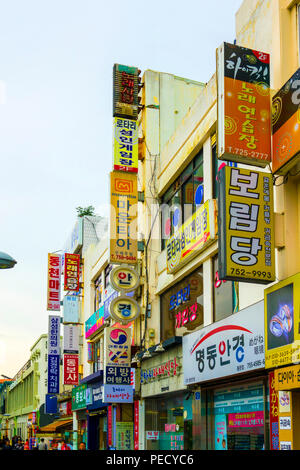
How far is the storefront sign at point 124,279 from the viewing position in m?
24.0

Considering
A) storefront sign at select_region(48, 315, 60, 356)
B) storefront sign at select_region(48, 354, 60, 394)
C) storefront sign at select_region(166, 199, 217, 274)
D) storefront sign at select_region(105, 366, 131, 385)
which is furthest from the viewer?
storefront sign at select_region(48, 315, 60, 356)

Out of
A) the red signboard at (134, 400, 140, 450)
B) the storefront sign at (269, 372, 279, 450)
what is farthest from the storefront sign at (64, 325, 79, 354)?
the storefront sign at (269, 372, 279, 450)

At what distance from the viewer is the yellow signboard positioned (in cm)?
1185

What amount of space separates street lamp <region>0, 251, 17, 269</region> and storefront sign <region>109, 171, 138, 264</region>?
9.45 m

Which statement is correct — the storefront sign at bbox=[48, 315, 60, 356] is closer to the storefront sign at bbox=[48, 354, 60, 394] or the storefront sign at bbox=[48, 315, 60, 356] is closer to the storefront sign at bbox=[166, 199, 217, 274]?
the storefront sign at bbox=[48, 354, 60, 394]

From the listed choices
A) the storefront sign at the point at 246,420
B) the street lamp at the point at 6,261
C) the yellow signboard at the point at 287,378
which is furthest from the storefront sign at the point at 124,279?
the yellow signboard at the point at 287,378

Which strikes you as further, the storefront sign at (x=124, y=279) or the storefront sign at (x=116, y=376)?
the storefront sign at (x=116, y=376)

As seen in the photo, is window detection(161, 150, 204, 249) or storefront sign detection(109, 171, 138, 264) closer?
window detection(161, 150, 204, 249)

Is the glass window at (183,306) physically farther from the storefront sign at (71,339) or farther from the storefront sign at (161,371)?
the storefront sign at (71,339)

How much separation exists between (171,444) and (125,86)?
1354 cm

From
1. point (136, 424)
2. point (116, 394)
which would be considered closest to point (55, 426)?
point (136, 424)

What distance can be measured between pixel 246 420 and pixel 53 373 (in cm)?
2849

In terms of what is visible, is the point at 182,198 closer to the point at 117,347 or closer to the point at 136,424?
the point at 117,347

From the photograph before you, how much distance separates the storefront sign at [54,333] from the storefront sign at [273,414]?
29968 mm
